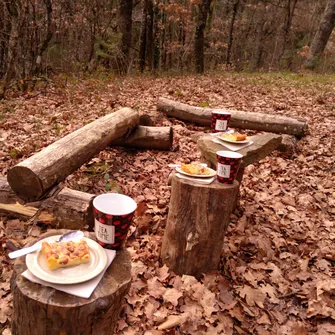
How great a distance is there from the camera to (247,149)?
380 cm

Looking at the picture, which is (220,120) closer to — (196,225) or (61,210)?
(196,225)

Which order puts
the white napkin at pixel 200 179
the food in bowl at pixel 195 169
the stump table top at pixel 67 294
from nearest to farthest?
the stump table top at pixel 67 294, the white napkin at pixel 200 179, the food in bowl at pixel 195 169

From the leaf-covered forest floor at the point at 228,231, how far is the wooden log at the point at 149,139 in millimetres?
133

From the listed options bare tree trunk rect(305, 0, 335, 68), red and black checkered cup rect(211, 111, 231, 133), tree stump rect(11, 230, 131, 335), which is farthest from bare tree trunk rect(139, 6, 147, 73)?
tree stump rect(11, 230, 131, 335)

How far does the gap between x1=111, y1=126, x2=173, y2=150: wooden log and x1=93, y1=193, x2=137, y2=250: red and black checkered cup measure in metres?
3.63

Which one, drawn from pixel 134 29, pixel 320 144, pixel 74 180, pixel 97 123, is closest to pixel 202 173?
pixel 74 180

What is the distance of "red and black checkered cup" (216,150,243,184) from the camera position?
280cm

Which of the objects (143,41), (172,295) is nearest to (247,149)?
(172,295)

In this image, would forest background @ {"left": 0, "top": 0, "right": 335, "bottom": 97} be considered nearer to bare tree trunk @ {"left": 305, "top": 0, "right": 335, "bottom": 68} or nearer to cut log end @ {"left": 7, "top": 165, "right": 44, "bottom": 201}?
bare tree trunk @ {"left": 305, "top": 0, "right": 335, "bottom": 68}

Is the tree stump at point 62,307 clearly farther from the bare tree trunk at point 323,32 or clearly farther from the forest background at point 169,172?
the bare tree trunk at point 323,32

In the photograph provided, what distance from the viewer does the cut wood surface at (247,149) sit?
12.1ft

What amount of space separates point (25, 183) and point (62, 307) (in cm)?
226

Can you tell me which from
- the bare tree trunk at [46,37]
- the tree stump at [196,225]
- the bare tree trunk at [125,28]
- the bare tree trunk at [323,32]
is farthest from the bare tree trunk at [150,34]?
the tree stump at [196,225]

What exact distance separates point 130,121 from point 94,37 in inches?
317
